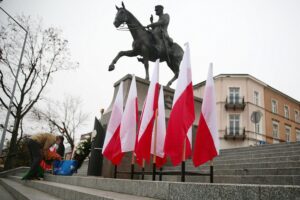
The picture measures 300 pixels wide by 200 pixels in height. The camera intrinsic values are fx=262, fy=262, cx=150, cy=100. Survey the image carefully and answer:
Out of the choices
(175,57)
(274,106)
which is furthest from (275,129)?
(175,57)

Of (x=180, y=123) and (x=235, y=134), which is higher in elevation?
(x=235, y=134)

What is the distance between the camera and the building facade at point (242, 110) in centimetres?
3234

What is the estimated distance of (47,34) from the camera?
21234 millimetres

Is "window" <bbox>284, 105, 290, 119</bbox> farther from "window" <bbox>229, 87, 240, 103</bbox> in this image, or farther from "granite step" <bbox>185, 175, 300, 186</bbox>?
"granite step" <bbox>185, 175, 300, 186</bbox>

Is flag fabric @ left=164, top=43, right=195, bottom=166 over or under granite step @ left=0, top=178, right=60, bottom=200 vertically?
over

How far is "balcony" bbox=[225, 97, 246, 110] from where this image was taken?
109ft

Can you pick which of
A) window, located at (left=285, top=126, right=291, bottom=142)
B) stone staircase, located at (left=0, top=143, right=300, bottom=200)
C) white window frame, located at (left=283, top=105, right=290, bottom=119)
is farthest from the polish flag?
white window frame, located at (left=283, top=105, right=290, bottom=119)

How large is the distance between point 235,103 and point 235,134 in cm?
399

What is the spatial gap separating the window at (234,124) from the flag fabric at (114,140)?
28.7 metres

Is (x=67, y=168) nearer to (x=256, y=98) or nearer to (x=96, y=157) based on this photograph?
(x=96, y=157)

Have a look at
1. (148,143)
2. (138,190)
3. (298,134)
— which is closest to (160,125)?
(148,143)

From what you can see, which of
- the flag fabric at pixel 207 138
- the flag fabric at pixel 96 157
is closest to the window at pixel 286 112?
the flag fabric at pixel 96 157

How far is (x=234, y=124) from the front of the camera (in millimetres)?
33250

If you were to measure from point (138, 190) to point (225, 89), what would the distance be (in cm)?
3222
